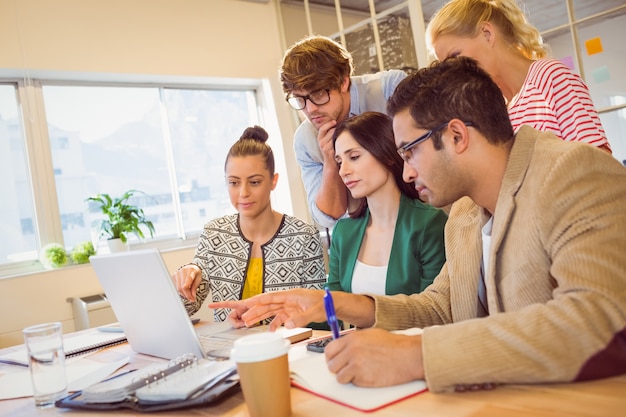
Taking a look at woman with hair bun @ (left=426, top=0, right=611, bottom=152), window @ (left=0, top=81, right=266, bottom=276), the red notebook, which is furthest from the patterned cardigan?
window @ (left=0, top=81, right=266, bottom=276)

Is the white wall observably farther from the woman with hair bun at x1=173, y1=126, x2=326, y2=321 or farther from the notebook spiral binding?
the notebook spiral binding

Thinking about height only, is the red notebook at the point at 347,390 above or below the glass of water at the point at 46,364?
below

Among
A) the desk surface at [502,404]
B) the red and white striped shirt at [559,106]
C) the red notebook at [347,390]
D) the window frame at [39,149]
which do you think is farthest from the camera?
the window frame at [39,149]

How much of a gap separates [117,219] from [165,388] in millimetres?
2982

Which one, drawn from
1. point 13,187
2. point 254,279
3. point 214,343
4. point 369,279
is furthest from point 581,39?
point 13,187

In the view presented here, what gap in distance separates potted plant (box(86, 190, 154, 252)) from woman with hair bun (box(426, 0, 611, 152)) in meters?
2.57

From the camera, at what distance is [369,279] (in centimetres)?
170

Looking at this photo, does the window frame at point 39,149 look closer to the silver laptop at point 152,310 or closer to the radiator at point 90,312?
the radiator at point 90,312

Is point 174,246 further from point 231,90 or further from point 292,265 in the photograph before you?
point 292,265

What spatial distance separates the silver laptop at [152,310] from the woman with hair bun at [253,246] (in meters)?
0.61

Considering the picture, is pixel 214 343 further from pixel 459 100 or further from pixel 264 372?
pixel 459 100

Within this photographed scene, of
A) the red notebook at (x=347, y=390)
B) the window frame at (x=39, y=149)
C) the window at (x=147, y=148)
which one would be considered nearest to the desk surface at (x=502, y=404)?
the red notebook at (x=347, y=390)

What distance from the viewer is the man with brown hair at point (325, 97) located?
1902mm

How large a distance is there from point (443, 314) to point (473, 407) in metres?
0.54
